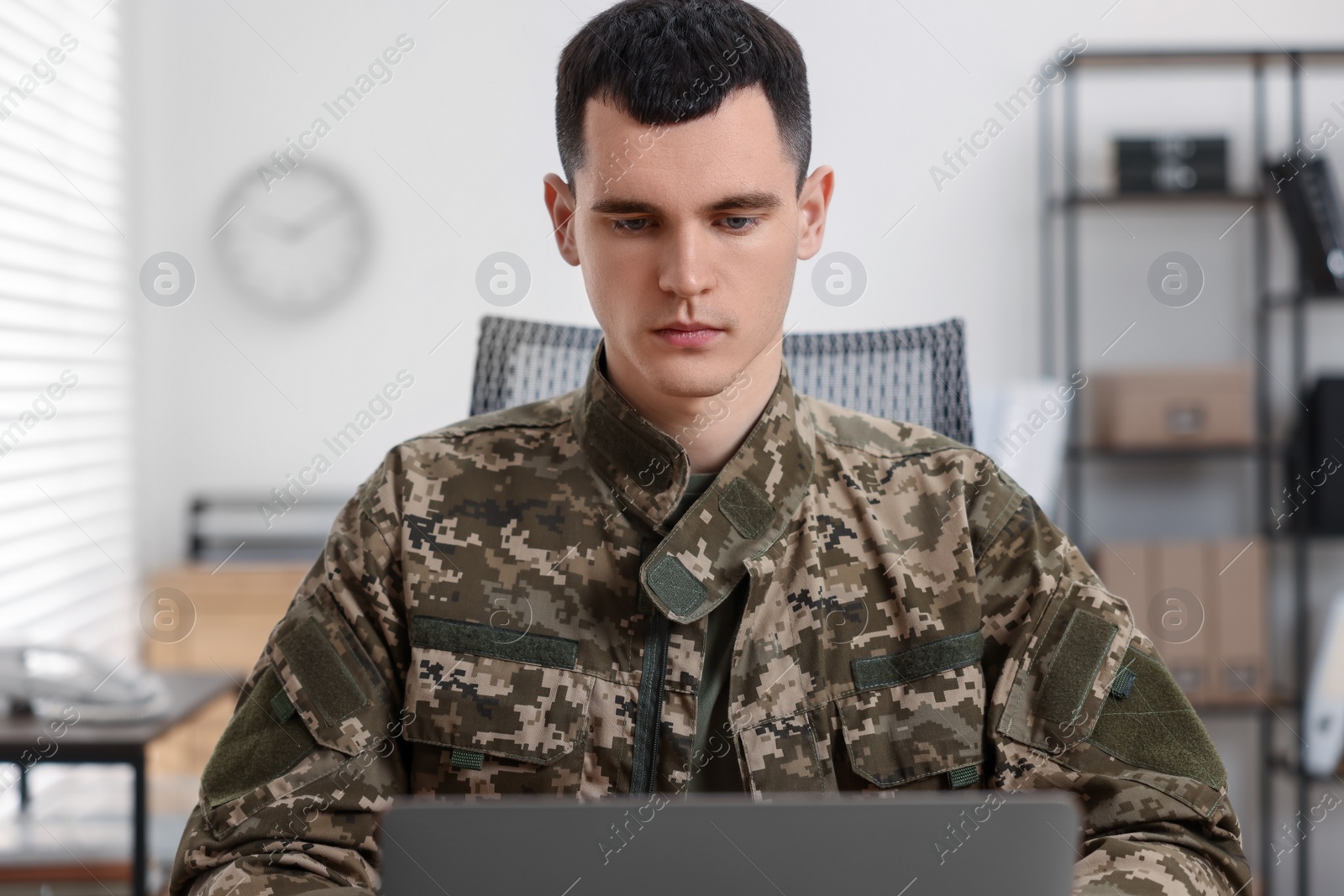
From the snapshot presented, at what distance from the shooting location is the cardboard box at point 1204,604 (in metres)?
2.76

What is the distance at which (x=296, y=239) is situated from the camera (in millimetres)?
3217

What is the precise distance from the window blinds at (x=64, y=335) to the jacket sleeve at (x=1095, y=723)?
2.19 m

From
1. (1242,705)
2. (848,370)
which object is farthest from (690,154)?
(1242,705)

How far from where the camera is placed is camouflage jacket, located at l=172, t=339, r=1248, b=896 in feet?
3.21

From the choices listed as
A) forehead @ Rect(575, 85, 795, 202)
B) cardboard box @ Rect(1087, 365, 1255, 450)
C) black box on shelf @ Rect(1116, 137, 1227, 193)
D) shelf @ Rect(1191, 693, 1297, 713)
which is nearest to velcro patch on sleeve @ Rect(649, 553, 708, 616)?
forehead @ Rect(575, 85, 795, 202)

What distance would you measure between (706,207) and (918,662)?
467 mm

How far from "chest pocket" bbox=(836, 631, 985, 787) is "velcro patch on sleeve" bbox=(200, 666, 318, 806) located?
0.50 metres

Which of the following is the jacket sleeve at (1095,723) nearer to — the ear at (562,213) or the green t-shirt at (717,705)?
the green t-shirt at (717,705)

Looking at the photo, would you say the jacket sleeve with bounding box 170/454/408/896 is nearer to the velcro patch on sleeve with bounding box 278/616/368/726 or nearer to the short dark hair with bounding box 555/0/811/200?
the velcro patch on sleeve with bounding box 278/616/368/726

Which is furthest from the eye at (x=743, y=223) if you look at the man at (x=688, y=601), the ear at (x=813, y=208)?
the ear at (x=813, y=208)

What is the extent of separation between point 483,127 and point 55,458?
140cm

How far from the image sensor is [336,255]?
10.6 feet

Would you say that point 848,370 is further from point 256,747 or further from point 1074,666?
point 256,747

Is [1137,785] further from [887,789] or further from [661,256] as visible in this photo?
[661,256]
